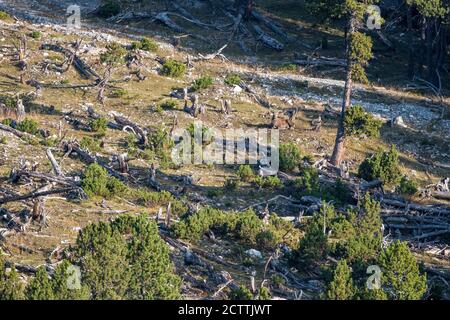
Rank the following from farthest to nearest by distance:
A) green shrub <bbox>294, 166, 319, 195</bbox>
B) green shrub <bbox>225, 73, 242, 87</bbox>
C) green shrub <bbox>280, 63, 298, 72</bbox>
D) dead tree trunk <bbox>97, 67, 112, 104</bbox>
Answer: green shrub <bbox>280, 63, 298, 72</bbox>, green shrub <bbox>225, 73, 242, 87</bbox>, dead tree trunk <bbox>97, 67, 112, 104</bbox>, green shrub <bbox>294, 166, 319, 195</bbox>

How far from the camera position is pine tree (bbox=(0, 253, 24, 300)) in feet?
65.6

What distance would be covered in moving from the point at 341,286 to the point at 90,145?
546 inches

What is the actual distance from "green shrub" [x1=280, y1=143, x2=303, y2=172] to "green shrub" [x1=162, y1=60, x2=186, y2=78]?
8410 millimetres

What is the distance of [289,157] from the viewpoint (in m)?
34.2

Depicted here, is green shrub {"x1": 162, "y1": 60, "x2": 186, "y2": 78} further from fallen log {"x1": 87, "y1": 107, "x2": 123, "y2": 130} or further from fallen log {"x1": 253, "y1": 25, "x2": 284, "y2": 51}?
fallen log {"x1": 253, "y1": 25, "x2": 284, "y2": 51}

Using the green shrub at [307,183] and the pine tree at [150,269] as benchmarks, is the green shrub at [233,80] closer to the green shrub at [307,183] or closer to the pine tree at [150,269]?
the green shrub at [307,183]

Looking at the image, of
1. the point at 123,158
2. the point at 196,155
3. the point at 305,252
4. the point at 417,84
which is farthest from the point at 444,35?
the point at 305,252

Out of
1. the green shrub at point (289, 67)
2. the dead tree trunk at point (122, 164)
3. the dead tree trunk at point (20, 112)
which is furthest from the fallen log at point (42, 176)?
the green shrub at point (289, 67)

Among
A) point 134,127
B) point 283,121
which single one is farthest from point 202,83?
point 134,127

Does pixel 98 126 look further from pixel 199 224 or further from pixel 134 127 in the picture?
pixel 199 224

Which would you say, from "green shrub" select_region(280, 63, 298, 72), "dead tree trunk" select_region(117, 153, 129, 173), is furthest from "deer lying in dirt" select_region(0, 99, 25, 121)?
"green shrub" select_region(280, 63, 298, 72)

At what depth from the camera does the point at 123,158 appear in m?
31.6

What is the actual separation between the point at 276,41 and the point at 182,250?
25.8 m

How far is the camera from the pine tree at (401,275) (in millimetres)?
22172
